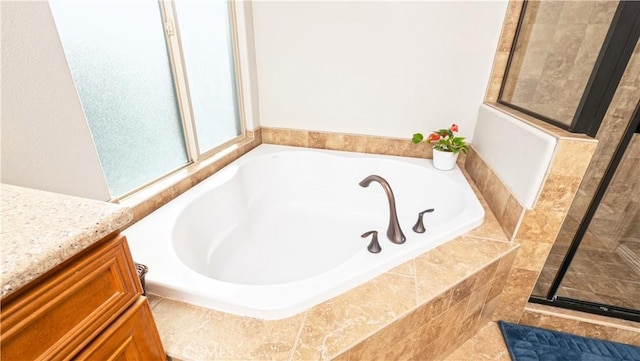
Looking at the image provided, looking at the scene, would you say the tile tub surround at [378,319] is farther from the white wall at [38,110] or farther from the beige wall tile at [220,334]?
the white wall at [38,110]

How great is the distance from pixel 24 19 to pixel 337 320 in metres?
1.23

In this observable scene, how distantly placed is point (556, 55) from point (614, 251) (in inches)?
47.9

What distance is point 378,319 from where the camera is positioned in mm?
890

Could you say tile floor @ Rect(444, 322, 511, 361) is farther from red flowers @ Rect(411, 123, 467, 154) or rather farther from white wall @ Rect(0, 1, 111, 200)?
white wall @ Rect(0, 1, 111, 200)

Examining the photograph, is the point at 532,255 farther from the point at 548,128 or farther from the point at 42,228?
the point at 42,228

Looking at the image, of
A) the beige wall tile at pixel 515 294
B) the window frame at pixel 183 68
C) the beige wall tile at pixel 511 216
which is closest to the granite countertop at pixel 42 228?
the window frame at pixel 183 68

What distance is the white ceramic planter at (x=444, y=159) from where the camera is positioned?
6.19 ft

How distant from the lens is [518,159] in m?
1.33

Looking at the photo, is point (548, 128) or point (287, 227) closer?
point (548, 128)

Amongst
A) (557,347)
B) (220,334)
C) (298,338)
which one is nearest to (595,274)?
(557,347)

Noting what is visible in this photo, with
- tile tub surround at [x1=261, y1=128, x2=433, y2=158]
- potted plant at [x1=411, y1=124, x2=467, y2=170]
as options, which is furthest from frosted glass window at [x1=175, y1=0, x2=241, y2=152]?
potted plant at [x1=411, y1=124, x2=467, y2=170]

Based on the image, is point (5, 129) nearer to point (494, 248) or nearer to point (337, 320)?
point (337, 320)

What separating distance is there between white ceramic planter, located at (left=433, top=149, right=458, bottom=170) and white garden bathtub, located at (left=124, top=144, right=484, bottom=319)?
0.05 metres

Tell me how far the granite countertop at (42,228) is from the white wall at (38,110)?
0.88ft
